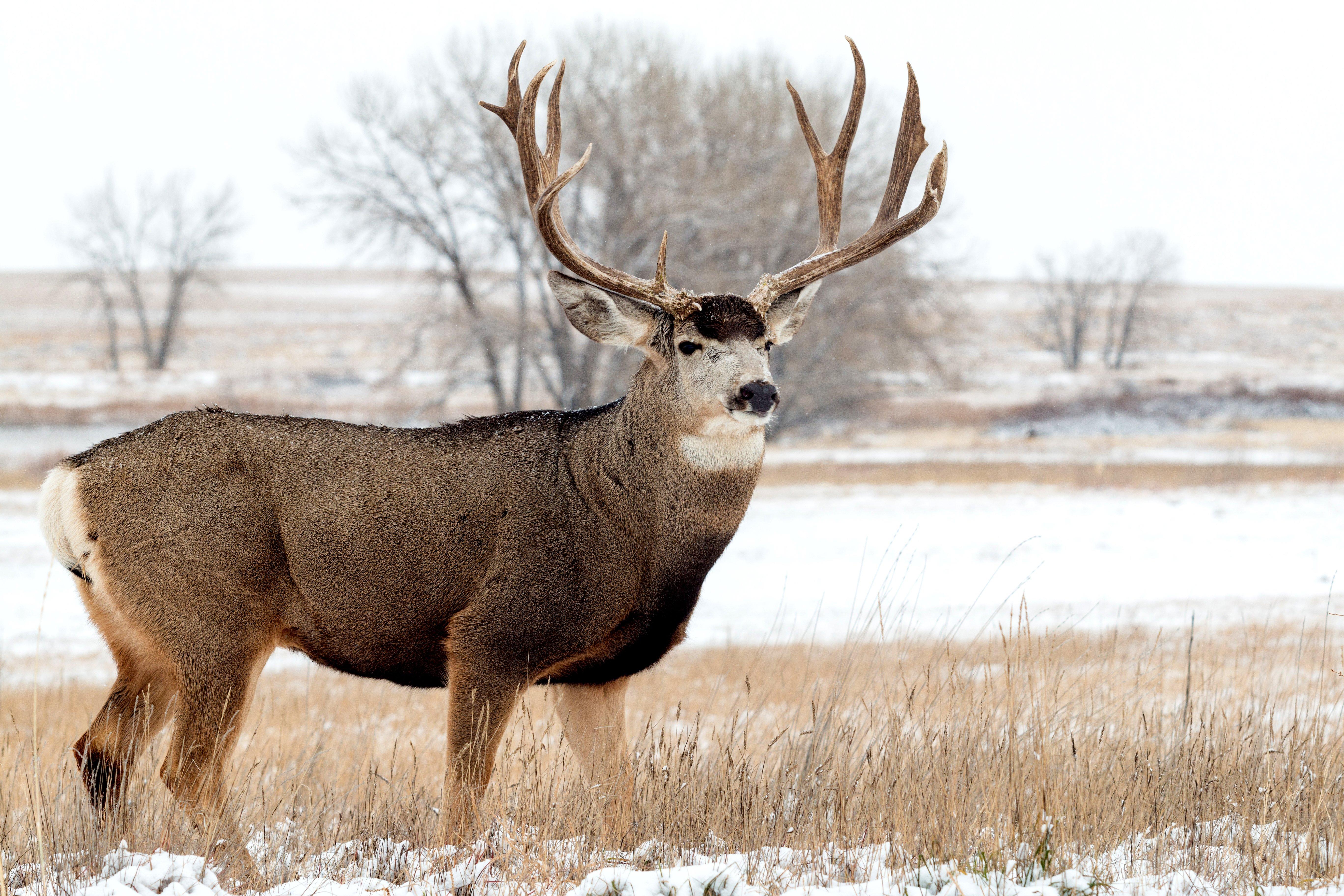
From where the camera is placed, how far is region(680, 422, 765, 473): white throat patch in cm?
471

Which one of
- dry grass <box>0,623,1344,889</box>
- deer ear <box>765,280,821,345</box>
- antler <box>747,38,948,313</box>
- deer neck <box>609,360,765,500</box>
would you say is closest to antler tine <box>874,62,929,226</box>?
antler <box>747,38,948,313</box>

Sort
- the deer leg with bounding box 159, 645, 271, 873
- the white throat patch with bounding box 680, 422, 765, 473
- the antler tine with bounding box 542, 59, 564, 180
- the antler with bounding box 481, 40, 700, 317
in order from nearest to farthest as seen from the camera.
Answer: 1. the deer leg with bounding box 159, 645, 271, 873
2. the white throat patch with bounding box 680, 422, 765, 473
3. the antler with bounding box 481, 40, 700, 317
4. the antler tine with bounding box 542, 59, 564, 180

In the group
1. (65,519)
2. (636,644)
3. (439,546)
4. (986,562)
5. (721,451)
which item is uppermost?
(721,451)

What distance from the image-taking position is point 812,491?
23.4 metres

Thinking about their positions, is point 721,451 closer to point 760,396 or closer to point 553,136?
point 760,396

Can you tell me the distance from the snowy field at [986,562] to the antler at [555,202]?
475 cm

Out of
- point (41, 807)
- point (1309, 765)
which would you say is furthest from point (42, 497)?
point (1309, 765)

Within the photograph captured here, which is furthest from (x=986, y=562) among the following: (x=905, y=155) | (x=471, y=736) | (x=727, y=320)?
(x=471, y=736)

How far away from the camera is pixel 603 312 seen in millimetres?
4945

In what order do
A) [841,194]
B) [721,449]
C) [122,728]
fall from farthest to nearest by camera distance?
[841,194] < [721,449] < [122,728]

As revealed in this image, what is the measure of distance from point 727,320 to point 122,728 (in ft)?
8.82

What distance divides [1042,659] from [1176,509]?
16043mm

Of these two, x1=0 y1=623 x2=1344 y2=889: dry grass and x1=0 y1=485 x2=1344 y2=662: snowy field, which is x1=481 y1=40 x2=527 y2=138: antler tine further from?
x1=0 y1=485 x2=1344 y2=662: snowy field

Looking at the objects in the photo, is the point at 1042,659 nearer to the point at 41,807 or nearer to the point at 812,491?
the point at 41,807
